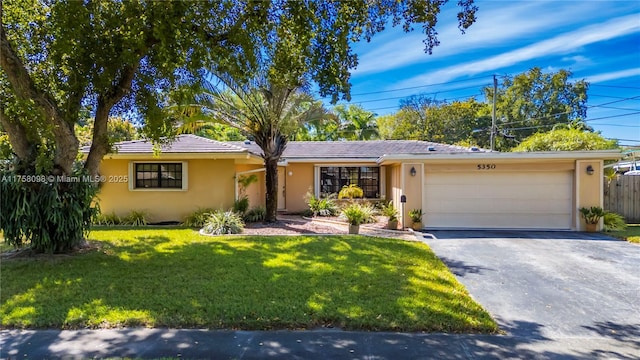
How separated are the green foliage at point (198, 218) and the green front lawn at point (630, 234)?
14039 mm

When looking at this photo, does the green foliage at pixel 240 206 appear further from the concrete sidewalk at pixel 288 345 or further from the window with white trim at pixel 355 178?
the concrete sidewalk at pixel 288 345

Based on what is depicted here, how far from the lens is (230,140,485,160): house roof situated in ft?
63.7

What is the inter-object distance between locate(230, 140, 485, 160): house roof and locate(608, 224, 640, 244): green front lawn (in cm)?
714

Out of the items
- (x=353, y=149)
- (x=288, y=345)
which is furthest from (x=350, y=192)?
(x=288, y=345)

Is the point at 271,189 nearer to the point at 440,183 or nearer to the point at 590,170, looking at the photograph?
the point at 440,183

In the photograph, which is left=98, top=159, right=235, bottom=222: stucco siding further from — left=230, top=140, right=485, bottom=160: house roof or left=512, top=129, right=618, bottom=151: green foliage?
left=512, top=129, right=618, bottom=151: green foliage

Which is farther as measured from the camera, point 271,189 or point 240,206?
point 240,206

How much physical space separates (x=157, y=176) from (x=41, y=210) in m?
7.10

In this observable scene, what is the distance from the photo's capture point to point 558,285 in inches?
267

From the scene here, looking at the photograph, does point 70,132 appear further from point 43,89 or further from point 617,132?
point 617,132

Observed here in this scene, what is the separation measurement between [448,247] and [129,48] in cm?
911

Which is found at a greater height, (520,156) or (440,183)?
(520,156)

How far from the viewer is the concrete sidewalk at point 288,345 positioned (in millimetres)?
4082

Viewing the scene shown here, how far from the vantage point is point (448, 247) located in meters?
10.3
